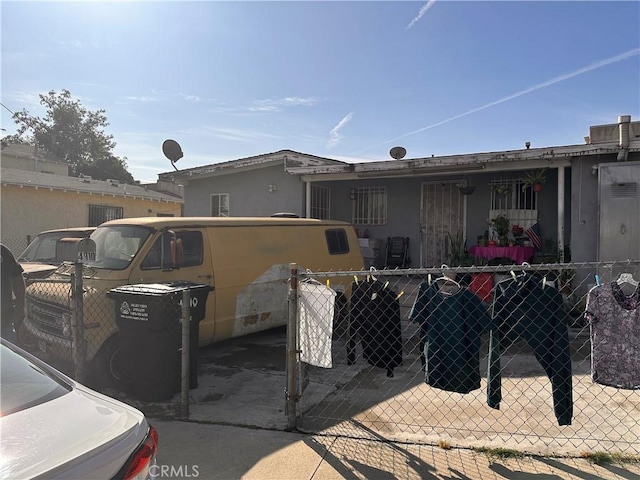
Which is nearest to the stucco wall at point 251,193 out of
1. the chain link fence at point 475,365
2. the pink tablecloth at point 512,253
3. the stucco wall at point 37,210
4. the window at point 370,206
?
the window at point 370,206

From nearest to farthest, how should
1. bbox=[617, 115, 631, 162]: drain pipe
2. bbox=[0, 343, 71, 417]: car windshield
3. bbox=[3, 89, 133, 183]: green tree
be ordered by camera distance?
bbox=[0, 343, 71, 417]: car windshield, bbox=[617, 115, 631, 162]: drain pipe, bbox=[3, 89, 133, 183]: green tree

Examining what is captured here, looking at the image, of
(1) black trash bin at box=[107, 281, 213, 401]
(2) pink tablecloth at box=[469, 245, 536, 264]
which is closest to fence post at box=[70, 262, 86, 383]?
(1) black trash bin at box=[107, 281, 213, 401]

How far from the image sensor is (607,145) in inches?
313

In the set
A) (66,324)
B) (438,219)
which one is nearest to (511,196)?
(438,219)

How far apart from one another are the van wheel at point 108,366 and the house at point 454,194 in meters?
6.86

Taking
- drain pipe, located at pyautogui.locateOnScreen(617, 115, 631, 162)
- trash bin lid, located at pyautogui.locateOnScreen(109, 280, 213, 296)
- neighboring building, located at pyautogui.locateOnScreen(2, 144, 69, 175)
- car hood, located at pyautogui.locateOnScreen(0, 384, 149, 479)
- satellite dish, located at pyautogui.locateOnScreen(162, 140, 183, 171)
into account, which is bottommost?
car hood, located at pyautogui.locateOnScreen(0, 384, 149, 479)

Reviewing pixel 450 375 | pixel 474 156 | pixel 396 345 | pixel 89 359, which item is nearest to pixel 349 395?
pixel 396 345

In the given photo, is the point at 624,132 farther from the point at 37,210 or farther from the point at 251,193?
the point at 37,210

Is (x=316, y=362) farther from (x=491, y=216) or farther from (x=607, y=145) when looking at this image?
(x=491, y=216)

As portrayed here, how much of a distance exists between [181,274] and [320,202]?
7.73 m

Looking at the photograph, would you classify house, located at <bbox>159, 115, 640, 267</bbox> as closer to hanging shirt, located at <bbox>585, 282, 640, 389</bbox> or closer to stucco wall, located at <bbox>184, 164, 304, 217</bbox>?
stucco wall, located at <bbox>184, 164, 304, 217</bbox>

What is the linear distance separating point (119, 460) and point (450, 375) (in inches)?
95.6

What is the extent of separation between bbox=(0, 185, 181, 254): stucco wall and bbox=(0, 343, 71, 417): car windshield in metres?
16.1

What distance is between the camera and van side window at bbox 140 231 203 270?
547 centimetres
